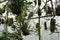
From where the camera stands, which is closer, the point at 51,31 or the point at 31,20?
the point at 51,31

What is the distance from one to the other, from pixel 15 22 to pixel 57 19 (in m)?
0.51

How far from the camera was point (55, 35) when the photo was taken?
2.25m

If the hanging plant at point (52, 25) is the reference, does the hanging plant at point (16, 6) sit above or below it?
above

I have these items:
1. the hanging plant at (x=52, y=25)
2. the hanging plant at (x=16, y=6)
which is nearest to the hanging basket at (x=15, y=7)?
the hanging plant at (x=16, y=6)

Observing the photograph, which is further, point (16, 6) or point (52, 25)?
point (52, 25)

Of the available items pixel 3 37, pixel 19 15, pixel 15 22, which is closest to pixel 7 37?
pixel 3 37

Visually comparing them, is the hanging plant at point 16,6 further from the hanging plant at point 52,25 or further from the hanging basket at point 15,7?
the hanging plant at point 52,25

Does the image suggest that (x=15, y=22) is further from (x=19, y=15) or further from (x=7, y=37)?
(x=7, y=37)

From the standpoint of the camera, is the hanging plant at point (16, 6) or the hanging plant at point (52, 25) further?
the hanging plant at point (52, 25)

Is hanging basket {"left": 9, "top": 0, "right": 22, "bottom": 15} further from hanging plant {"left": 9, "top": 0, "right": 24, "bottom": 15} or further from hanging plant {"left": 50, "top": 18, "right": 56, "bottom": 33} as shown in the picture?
hanging plant {"left": 50, "top": 18, "right": 56, "bottom": 33}

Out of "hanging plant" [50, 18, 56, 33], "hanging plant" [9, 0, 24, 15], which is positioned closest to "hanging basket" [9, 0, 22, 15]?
"hanging plant" [9, 0, 24, 15]

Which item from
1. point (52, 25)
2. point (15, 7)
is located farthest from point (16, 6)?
point (52, 25)

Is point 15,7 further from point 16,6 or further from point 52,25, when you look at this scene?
point 52,25

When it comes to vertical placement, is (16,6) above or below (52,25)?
above
